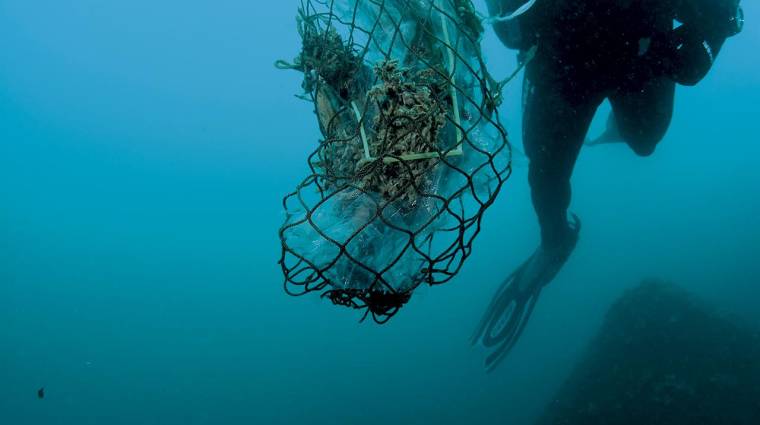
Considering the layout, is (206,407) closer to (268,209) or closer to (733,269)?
(733,269)

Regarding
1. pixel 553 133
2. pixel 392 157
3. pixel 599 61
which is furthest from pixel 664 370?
pixel 392 157

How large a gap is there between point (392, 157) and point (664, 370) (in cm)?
1149

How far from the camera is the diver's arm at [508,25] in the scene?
3.39 m

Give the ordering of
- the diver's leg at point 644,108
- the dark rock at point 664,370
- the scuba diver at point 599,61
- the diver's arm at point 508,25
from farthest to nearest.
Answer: the dark rock at point 664,370
the diver's leg at point 644,108
the scuba diver at point 599,61
the diver's arm at point 508,25

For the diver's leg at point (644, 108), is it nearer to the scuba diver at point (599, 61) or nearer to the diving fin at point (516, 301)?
the scuba diver at point (599, 61)

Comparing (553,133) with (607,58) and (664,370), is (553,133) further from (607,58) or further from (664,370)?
(664,370)

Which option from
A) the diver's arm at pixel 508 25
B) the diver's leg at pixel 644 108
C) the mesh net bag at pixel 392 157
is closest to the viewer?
the mesh net bag at pixel 392 157

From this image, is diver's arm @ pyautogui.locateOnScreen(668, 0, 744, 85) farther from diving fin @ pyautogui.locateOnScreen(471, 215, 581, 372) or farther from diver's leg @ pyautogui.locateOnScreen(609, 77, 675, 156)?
diving fin @ pyautogui.locateOnScreen(471, 215, 581, 372)

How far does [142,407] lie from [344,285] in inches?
1636

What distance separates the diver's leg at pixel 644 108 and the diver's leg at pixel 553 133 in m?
0.27

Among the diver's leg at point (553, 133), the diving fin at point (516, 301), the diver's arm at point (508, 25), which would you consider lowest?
the diving fin at point (516, 301)

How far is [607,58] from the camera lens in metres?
3.90

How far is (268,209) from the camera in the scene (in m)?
83.2

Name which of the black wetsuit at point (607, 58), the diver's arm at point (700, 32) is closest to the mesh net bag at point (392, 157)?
the black wetsuit at point (607, 58)
